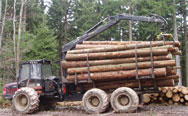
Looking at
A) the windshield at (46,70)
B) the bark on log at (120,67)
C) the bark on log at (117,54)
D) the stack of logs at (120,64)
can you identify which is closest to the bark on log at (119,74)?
the stack of logs at (120,64)

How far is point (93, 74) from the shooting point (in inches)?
439

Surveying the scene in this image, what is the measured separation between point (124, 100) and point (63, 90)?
3.23 m

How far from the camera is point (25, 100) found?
11.8 m

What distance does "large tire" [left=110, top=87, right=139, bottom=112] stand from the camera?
33.5 ft

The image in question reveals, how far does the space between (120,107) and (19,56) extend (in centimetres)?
1661

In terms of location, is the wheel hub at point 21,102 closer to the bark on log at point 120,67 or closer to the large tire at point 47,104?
the large tire at point 47,104

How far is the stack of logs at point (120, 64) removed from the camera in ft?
33.9

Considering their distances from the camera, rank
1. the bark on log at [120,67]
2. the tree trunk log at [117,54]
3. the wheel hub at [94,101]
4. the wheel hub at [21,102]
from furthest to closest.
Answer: the wheel hub at [21,102]
the wheel hub at [94,101]
the tree trunk log at [117,54]
the bark on log at [120,67]

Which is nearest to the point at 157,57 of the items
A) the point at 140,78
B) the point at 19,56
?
the point at 140,78

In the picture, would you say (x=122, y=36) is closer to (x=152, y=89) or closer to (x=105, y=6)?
(x=105, y=6)

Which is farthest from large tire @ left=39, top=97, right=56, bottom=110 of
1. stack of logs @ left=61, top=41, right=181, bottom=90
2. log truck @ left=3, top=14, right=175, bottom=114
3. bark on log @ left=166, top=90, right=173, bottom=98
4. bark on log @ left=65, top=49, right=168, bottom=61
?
bark on log @ left=166, top=90, right=173, bottom=98

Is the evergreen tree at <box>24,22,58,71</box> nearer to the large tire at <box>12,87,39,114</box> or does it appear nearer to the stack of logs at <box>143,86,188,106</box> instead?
the large tire at <box>12,87,39,114</box>

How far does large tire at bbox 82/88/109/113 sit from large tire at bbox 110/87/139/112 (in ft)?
1.14

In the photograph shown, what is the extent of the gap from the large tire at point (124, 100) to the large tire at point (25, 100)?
3.63 metres
